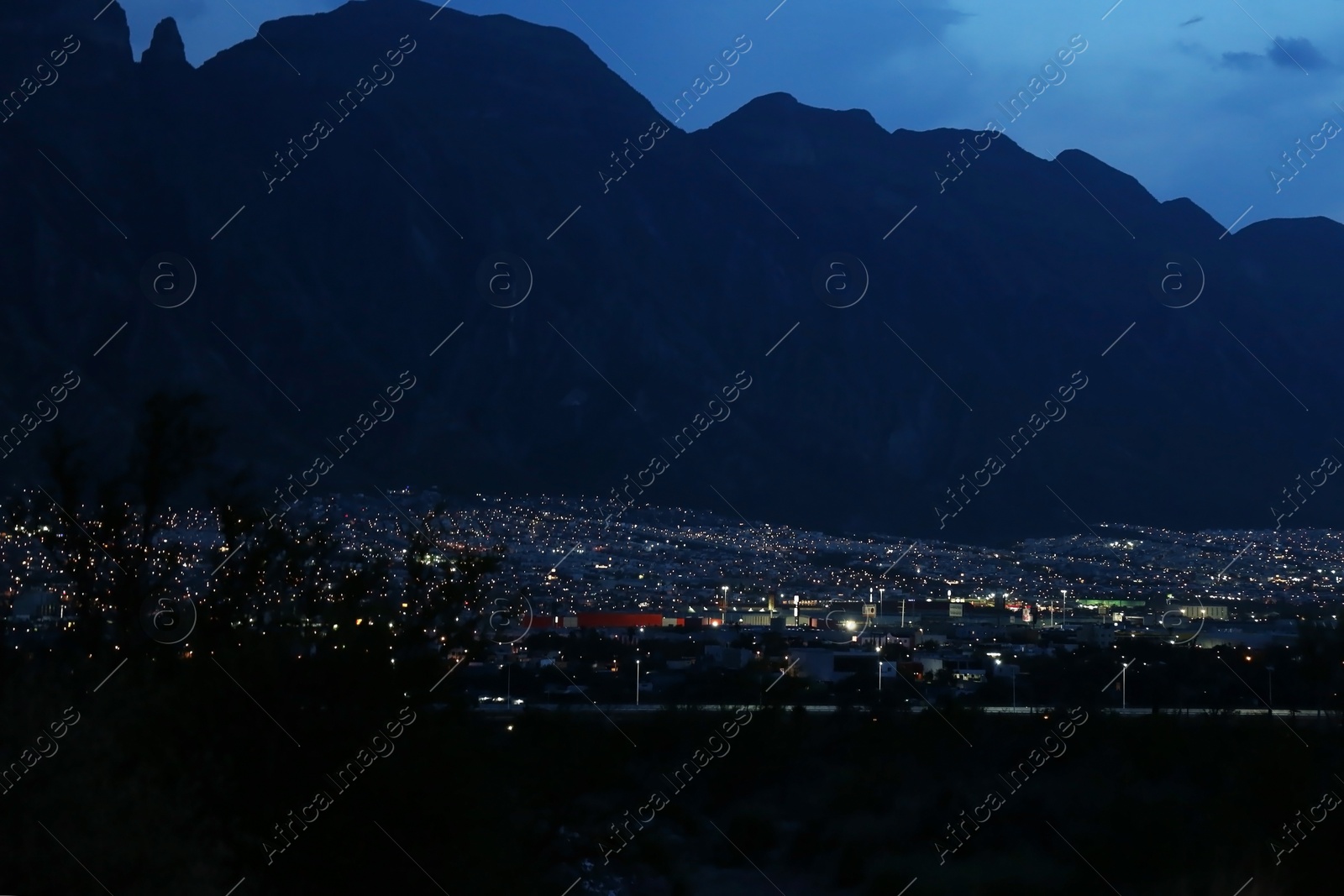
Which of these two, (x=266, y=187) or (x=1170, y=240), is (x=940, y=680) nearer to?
(x=266, y=187)

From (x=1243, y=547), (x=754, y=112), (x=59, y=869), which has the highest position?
(x=754, y=112)

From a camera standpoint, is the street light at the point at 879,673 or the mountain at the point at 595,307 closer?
the street light at the point at 879,673

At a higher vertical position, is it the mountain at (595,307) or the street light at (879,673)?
the mountain at (595,307)

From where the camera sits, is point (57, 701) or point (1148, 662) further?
point (1148, 662)

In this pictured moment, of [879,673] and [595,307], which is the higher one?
[595,307]

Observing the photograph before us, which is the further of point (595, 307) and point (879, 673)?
point (595, 307)

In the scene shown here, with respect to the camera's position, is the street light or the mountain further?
the mountain

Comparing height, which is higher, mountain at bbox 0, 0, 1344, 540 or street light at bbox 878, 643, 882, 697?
mountain at bbox 0, 0, 1344, 540

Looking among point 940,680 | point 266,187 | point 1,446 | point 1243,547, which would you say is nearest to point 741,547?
point 1243,547
